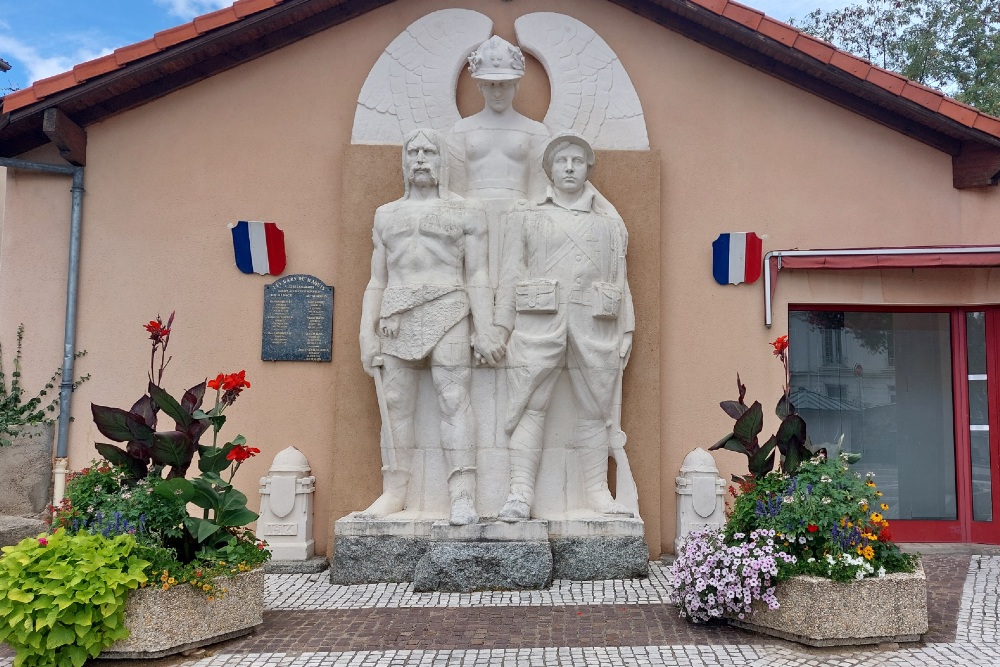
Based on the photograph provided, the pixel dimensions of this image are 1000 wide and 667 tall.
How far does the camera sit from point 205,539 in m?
4.52

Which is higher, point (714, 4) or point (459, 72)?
point (714, 4)

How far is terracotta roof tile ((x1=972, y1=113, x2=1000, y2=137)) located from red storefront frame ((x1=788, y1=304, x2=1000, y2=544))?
160 cm

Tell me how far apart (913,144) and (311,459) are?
607 centimetres

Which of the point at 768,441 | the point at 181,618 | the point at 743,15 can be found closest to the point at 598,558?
the point at 768,441

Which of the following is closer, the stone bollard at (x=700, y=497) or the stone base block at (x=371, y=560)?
the stone base block at (x=371, y=560)

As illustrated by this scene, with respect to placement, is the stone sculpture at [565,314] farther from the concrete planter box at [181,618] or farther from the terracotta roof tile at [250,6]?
the terracotta roof tile at [250,6]

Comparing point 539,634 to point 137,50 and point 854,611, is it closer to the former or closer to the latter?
point 854,611

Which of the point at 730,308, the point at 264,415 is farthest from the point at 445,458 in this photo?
the point at 730,308

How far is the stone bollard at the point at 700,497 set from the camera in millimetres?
6336

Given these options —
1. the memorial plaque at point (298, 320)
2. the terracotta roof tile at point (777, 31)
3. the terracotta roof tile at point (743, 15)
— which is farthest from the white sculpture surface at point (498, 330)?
the terracotta roof tile at point (777, 31)

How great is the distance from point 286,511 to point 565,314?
2.76 metres

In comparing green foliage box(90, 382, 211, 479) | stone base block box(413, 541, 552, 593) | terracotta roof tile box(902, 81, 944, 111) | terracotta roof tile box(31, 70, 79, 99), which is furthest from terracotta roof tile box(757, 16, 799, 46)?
terracotta roof tile box(31, 70, 79, 99)

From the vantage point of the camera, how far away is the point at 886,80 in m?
6.52

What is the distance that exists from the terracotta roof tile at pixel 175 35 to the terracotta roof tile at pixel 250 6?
387 millimetres
